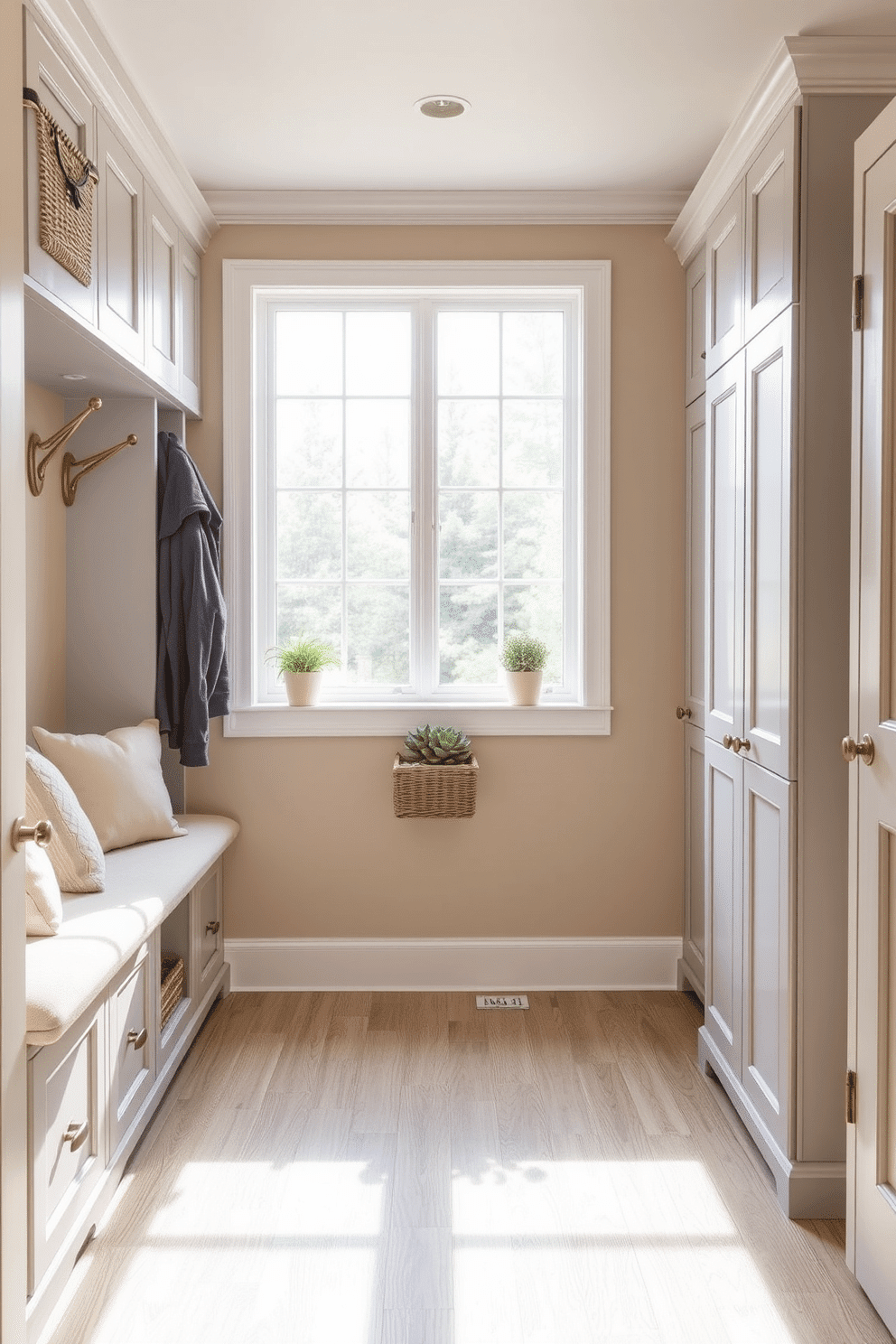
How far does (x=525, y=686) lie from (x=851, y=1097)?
1689 millimetres

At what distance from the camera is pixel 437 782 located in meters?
3.15

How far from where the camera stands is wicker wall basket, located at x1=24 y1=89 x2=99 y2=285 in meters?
1.88

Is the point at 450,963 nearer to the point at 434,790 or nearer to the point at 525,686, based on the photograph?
the point at 434,790

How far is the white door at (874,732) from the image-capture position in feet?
5.84

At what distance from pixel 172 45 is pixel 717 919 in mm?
2602

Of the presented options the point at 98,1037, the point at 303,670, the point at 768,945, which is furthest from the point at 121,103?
the point at 768,945

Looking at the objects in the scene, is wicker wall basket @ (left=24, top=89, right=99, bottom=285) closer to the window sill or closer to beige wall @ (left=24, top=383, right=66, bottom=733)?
beige wall @ (left=24, top=383, right=66, bottom=733)

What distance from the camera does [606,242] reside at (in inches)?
132

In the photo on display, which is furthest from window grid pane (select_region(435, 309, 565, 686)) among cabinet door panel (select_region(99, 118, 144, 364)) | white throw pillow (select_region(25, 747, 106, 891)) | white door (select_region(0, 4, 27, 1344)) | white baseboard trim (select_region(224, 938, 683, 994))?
white door (select_region(0, 4, 27, 1344))

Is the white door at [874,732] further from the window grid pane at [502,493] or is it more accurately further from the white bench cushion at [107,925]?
the window grid pane at [502,493]

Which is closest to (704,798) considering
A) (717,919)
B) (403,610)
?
(717,919)

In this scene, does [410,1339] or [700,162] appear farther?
[700,162]

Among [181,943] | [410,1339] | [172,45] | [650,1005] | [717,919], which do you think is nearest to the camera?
[410,1339]

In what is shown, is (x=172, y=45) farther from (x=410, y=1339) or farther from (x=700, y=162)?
(x=410, y=1339)
